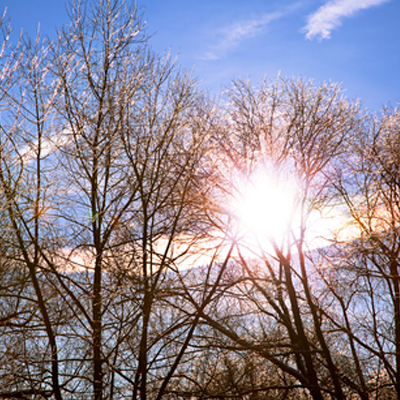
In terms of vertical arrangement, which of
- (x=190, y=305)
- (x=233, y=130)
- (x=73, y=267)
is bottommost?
(x=190, y=305)

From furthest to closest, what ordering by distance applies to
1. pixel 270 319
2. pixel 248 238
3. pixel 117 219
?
pixel 270 319 < pixel 248 238 < pixel 117 219

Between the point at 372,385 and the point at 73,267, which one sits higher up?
the point at 73,267

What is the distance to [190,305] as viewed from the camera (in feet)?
29.5

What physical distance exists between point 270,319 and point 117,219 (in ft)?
15.9

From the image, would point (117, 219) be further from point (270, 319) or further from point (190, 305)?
point (270, 319)

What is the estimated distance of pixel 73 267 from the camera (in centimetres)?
745

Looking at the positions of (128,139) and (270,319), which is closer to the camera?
(128,139)

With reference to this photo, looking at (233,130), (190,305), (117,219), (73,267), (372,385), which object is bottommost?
(372,385)

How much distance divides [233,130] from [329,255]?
144 inches

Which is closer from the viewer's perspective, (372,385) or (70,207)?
(70,207)

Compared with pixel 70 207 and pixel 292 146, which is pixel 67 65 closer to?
pixel 70 207

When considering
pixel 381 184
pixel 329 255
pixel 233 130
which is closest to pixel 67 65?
pixel 233 130

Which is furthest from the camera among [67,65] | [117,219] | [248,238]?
[248,238]

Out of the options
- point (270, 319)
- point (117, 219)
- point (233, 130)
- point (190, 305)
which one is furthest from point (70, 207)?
point (270, 319)
